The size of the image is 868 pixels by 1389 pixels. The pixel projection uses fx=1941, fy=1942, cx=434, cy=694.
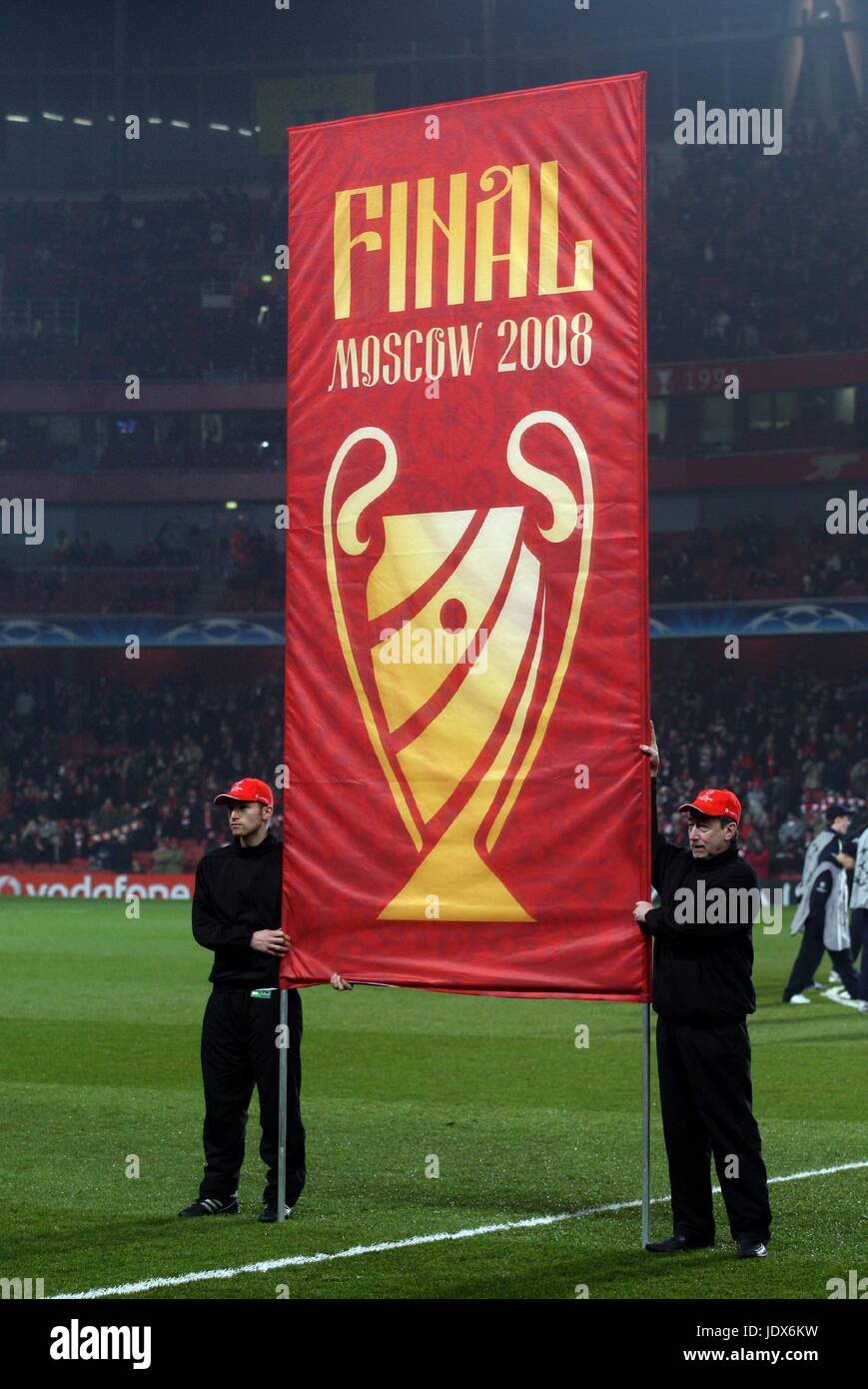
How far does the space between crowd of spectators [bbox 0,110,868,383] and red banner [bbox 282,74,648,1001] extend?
1663 inches

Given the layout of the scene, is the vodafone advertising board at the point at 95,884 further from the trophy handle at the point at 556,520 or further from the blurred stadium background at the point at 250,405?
the trophy handle at the point at 556,520

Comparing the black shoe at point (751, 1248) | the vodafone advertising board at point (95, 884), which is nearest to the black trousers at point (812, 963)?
the black shoe at point (751, 1248)

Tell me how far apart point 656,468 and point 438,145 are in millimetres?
43338

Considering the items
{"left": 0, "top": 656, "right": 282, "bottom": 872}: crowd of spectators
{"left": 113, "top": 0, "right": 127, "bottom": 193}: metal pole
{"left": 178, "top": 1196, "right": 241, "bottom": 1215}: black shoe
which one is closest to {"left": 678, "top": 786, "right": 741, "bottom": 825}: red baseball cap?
{"left": 178, "top": 1196, "right": 241, "bottom": 1215}: black shoe

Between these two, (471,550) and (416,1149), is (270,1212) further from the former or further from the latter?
(471,550)

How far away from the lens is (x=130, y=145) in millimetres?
64125

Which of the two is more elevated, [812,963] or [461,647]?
[461,647]

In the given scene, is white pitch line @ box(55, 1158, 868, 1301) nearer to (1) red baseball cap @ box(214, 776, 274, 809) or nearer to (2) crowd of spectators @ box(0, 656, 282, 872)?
(1) red baseball cap @ box(214, 776, 274, 809)

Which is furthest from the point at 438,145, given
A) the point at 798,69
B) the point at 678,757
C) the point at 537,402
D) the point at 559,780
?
the point at 798,69

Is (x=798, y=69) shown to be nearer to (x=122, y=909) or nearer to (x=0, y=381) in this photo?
(x=0, y=381)

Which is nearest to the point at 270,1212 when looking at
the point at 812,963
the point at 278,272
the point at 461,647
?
the point at 461,647

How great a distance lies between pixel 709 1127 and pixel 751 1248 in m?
0.56

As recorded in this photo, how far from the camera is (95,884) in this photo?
4331 centimetres

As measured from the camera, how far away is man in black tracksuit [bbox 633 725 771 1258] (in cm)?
879
